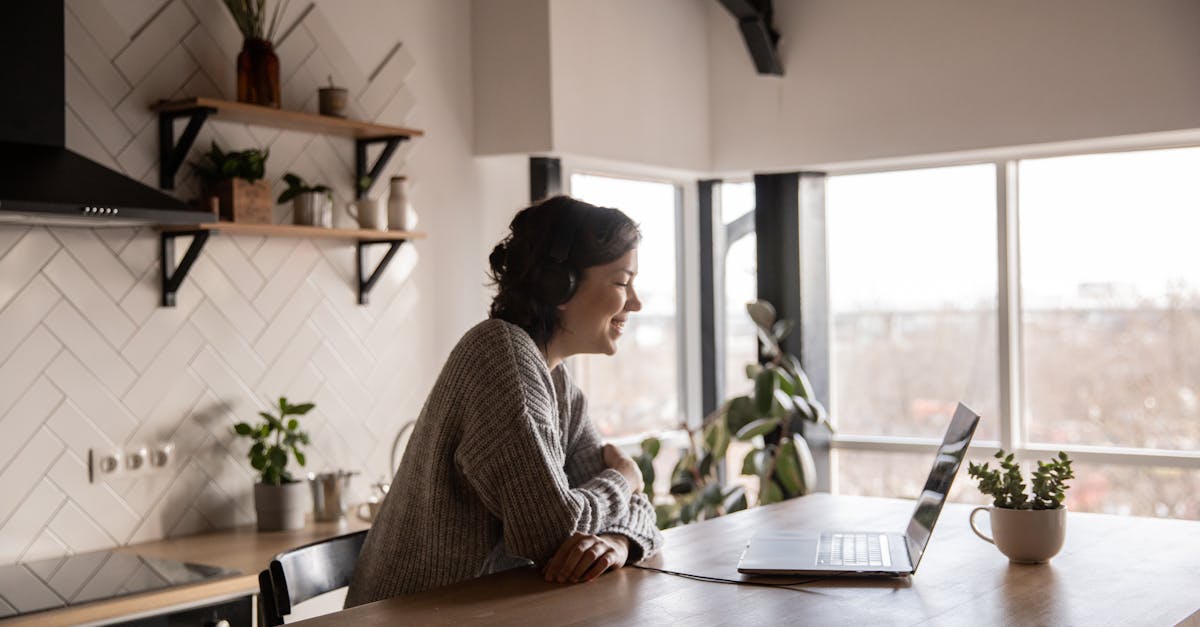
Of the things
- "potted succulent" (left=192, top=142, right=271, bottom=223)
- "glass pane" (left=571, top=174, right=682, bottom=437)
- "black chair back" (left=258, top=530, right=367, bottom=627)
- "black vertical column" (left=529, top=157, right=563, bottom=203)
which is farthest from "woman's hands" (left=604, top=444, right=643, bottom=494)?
"glass pane" (left=571, top=174, right=682, bottom=437)

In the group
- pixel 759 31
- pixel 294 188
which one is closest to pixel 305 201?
pixel 294 188

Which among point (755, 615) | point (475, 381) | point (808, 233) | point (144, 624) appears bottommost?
point (144, 624)

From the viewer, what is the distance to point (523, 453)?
179 cm

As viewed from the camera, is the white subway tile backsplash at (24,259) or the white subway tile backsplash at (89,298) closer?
the white subway tile backsplash at (24,259)

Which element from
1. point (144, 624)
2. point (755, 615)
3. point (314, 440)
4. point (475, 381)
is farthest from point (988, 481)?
point (314, 440)

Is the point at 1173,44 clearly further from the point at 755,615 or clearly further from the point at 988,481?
the point at 755,615

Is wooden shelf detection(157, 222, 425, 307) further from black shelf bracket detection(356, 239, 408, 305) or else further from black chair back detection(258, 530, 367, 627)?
black chair back detection(258, 530, 367, 627)

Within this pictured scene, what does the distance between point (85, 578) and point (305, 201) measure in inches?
43.7

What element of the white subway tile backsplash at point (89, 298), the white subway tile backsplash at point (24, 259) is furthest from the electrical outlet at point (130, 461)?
the white subway tile backsplash at point (24, 259)

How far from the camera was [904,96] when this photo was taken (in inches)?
155

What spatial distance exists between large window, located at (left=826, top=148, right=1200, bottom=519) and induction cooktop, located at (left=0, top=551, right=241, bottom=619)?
2.54 m

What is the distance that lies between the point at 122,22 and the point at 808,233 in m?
2.48

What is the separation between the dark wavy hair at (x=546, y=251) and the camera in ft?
6.76

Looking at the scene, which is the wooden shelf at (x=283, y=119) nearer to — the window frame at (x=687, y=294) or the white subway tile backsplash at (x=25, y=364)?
the white subway tile backsplash at (x=25, y=364)
